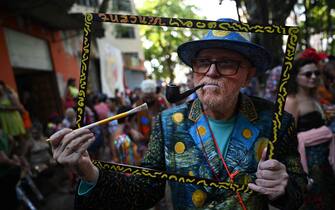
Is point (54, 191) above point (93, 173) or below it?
below

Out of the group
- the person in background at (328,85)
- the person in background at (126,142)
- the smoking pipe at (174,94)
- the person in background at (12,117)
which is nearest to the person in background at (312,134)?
the person in background at (328,85)

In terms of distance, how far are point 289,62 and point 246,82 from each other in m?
0.44

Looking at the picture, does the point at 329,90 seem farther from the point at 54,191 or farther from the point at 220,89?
the point at 54,191

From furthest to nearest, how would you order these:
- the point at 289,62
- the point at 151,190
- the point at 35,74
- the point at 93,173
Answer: the point at 35,74 < the point at 151,190 < the point at 93,173 < the point at 289,62

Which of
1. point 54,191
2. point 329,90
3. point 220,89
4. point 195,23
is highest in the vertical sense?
point 195,23

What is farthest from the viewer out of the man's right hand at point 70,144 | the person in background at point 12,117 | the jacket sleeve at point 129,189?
the person in background at point 12,117

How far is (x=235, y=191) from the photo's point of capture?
154 centimetres

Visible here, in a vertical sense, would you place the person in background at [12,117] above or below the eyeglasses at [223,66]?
below

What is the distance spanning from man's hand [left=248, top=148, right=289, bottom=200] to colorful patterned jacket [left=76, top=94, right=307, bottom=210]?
5.1 inches

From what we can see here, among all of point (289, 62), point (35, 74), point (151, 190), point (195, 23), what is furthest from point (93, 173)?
point (35, 74)

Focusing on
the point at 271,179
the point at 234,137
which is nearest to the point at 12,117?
the point at 234,137

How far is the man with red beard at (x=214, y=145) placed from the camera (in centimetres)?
166

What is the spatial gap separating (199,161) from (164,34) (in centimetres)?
2431

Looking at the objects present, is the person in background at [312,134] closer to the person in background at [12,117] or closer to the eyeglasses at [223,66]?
the eyeglasses at [223,66]
